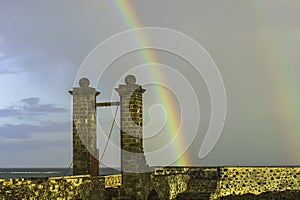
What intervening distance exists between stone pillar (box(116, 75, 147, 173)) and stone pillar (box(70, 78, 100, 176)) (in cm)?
80

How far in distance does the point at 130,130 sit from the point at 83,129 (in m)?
1.30

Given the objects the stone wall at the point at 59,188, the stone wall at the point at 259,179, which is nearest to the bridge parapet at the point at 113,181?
the stone wall at the point at 59,188

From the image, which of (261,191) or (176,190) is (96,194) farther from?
(261,191)

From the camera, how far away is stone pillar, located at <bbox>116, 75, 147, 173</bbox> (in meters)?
15.4

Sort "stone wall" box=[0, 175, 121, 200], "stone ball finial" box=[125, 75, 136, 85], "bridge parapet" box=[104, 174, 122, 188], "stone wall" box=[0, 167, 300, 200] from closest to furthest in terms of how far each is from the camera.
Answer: "stone wall" box=[0, 175, 121, 200] → "stone wall" box=[0, 167, 300, 200] → "bridge parapet" box=[104, 174, 122, 188] → "stone ball finial" box=[125, 75, 136, 85]

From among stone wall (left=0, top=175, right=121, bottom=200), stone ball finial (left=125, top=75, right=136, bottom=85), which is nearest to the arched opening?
stone wall (left=0, top=175, right=121, bottom=200)

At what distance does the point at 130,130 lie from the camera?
51.0 feet

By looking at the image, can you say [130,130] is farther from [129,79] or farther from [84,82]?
[84,82]

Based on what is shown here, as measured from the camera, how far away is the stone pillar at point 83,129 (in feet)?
50.7

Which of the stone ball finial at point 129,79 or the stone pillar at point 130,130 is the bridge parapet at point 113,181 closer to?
the stone pillar at point 130,130

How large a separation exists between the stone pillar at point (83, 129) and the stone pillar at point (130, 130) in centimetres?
80

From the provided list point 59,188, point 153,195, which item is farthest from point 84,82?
point 153,195

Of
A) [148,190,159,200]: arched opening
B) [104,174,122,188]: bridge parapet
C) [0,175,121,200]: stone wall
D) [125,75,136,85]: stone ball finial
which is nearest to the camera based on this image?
[0,175,121,200]: stone wall

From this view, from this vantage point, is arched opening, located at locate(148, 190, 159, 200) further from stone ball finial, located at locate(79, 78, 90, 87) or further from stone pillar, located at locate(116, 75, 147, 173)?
stone ball finial, located at locate(79, 78, 90, 87)
